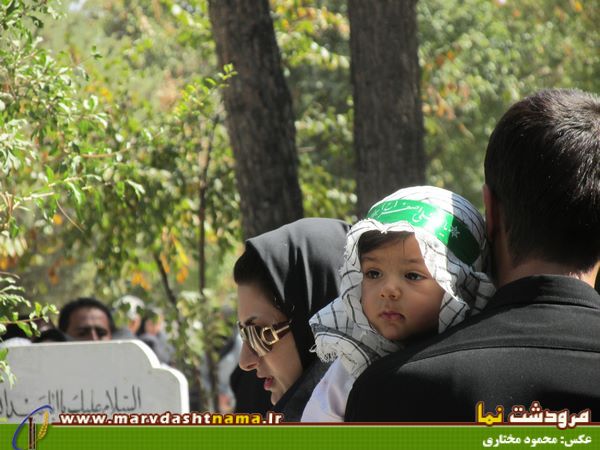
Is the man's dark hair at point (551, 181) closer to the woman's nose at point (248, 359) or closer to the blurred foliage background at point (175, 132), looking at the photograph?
the woman's nose at point (248, 359)

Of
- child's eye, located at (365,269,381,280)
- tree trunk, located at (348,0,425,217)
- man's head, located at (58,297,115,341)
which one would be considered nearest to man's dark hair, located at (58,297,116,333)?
man's head, located at (58,297,115,341)

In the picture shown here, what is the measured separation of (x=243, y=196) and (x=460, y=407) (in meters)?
3.73

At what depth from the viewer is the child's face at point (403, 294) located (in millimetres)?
2445

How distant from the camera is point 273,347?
326 centimetres

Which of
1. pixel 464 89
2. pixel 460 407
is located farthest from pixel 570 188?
pixel 464 89

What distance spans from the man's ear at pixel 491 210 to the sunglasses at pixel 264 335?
1.05 meters

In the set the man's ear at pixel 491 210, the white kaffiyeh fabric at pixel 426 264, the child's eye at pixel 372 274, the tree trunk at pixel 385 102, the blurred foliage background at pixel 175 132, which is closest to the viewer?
the man's ear at pixel 491 210

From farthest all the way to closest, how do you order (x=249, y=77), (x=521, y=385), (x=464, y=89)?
(x=464, y=89), (x=249, y=77), (x=521, y=385)

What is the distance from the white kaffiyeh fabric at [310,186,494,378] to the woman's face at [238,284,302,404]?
610mm

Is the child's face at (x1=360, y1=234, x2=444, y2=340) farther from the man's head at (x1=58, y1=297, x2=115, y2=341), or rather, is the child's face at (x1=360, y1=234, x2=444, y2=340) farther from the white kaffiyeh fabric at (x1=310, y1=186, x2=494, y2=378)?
the man's head at (x1=58, y1=297, x2=115, y2=341)

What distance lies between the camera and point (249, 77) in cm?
559
